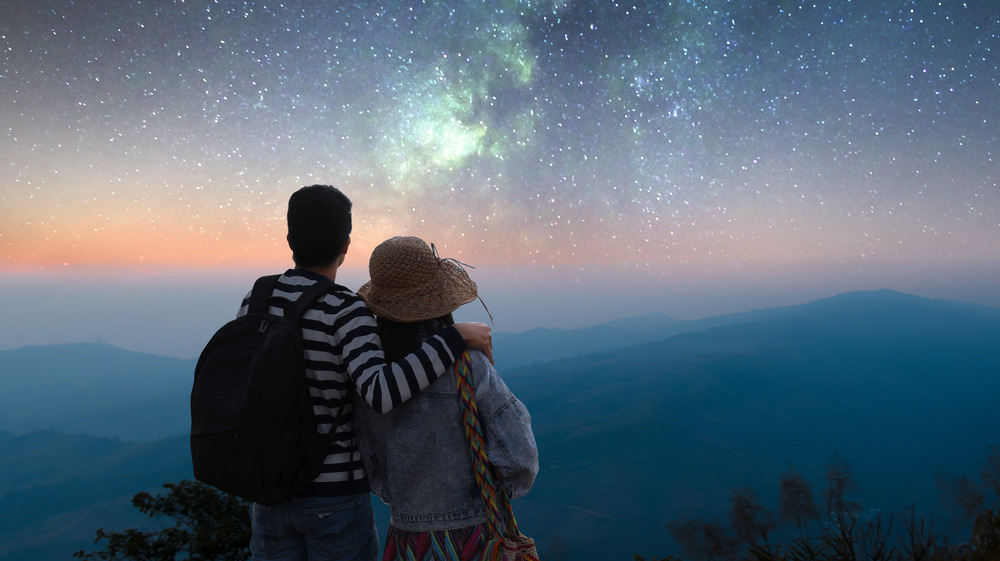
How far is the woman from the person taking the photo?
175 centimetres

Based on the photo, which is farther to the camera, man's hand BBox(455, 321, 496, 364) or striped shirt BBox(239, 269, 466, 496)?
man's hand BBox(455, 321, 496, 364)

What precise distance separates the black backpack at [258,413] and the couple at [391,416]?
0.07 meters

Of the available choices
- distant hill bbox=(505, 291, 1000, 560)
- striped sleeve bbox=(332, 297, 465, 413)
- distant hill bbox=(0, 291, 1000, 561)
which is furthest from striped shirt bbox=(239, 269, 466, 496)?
distant hill bbox=(505, 291, 1000, 560)

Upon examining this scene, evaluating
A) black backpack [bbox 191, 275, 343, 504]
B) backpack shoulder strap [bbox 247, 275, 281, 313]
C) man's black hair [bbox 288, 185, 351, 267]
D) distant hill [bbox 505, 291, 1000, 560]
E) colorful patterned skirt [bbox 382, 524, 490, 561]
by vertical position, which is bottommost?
distant hill [bbox 505, 291, 1000, 560]

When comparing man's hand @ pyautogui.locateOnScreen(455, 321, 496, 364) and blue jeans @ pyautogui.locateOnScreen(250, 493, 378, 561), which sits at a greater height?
man's hand @ pyautogui.locateOnScreen(455, 321, 496, 364)

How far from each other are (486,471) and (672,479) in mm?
117127

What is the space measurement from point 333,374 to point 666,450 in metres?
134

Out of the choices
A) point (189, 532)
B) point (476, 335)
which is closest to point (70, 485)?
point (189, 532)

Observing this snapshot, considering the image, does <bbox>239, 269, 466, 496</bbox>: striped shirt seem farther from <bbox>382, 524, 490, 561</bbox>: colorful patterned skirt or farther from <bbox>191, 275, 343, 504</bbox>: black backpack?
<bbox>382, 524, 490, 561</bbox>: colorful patterned skirt

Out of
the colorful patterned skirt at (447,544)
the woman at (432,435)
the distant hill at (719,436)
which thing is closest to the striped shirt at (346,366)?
the woman at (432,435)

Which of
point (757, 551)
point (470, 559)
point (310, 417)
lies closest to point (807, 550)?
point (757, 551)

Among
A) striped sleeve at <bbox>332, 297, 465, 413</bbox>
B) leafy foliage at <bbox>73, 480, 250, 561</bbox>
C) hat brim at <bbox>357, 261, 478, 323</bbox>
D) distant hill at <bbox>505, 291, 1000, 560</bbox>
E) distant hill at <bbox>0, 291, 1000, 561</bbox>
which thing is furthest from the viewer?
distant hill at <bbox>0, 291, 1000, 561</bbox>

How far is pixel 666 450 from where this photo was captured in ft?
395

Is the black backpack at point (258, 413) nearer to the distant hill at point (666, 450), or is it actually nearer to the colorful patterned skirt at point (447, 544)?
the colorful patterned skirt at point (447, 544)
